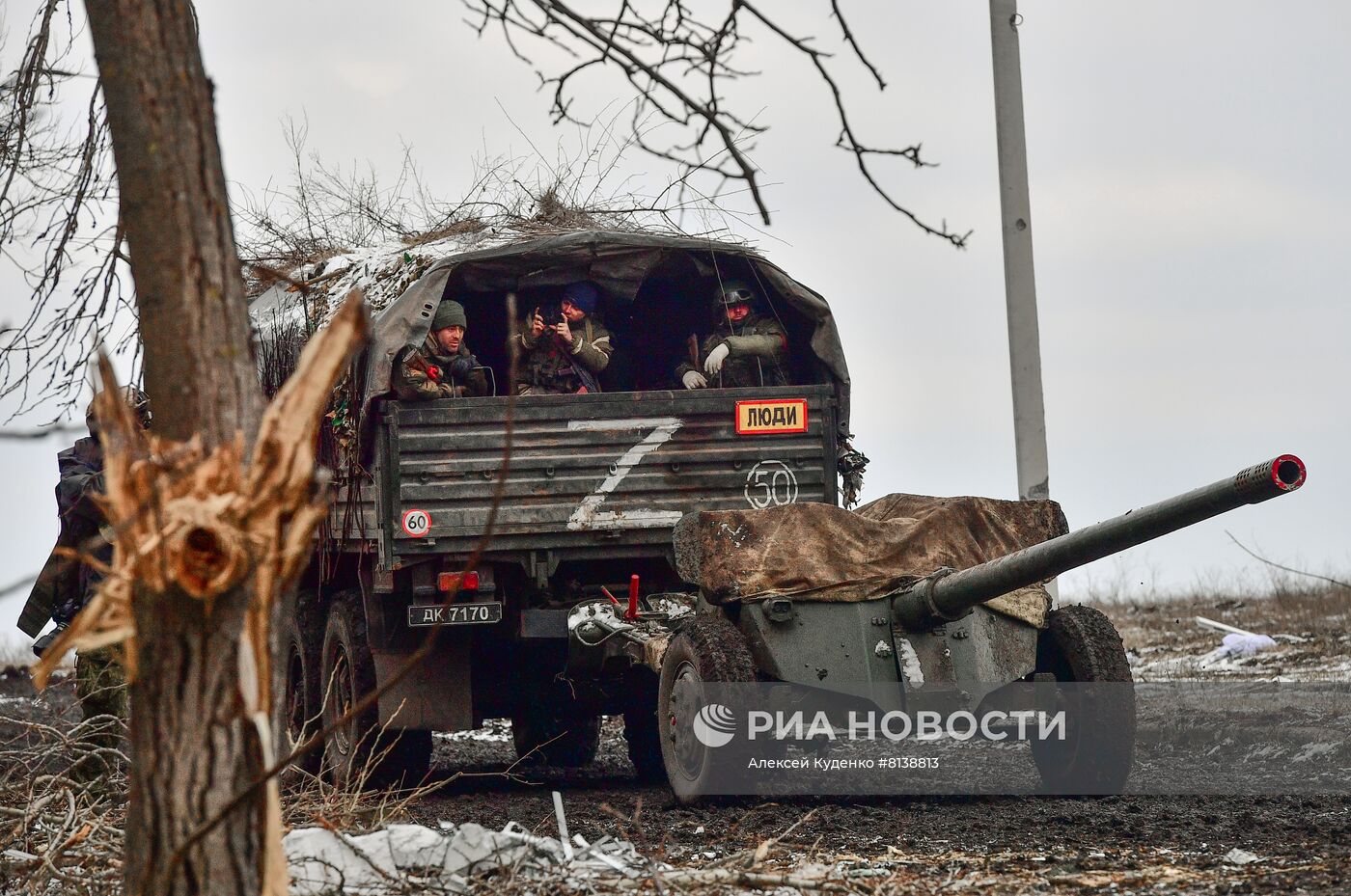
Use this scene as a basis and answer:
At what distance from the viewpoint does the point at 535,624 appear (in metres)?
9.37

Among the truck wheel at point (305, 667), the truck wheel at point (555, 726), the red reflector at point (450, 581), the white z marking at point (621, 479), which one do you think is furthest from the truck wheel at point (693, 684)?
the truck wheel at point (305, 667)

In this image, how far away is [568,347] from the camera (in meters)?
10.1

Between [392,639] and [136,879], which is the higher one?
[392,639]

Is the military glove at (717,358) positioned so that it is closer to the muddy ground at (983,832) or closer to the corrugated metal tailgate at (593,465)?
the corrugated metal tailgate at (593,465)

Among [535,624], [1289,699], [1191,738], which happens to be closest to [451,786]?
[535,624]

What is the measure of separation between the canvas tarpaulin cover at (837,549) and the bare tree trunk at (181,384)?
14.9 ft

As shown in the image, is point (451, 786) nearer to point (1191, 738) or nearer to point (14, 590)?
point (1191, 738)

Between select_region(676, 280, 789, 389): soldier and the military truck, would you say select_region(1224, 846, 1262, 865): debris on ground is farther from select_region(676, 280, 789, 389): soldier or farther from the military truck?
select_region(676, 280, 789, 389): soldier

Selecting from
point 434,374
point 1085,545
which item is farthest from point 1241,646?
point 434,374

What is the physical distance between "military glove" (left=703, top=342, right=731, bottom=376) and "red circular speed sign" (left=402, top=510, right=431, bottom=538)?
1.87 meters

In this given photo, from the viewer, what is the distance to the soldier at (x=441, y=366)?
30.5ft

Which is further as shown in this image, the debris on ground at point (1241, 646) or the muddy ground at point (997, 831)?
the debris on ground at point (1241, 646)

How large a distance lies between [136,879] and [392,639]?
20.1 ft

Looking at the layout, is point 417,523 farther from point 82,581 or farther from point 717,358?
point 717,358
